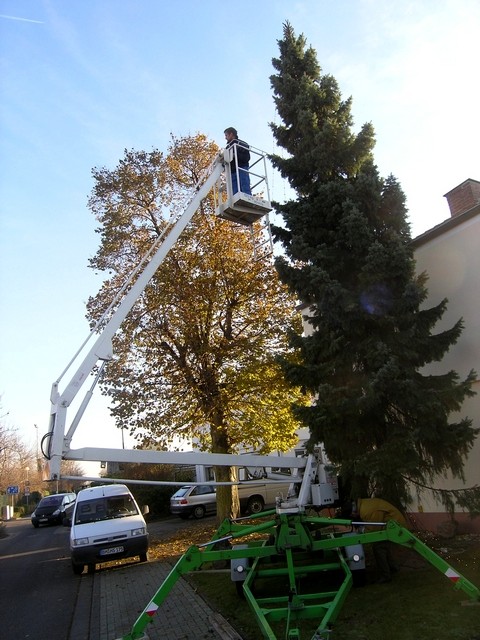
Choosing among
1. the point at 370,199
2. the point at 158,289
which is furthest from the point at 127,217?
the point at 370,199

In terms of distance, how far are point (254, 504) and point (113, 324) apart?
15.6 meters

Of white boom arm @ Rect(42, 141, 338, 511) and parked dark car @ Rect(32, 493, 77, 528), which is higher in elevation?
white boom arm @ Rect(42, 141, 338, 511)

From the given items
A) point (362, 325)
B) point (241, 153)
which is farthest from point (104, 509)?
point (241, 153)

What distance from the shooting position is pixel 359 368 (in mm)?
8422

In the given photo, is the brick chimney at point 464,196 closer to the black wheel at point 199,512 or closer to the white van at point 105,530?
the white van at point 105,530

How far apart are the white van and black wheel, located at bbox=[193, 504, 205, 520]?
414 inches

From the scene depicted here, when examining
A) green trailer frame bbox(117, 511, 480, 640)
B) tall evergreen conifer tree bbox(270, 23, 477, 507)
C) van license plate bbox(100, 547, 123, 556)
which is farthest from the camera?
van license plate bbox(100, 547, 123, 556)

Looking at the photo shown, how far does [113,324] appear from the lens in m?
7.47

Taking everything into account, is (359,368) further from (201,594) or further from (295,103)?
(295,103)

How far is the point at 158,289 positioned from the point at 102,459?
7743mm

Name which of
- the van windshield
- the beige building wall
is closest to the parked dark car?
the van windshield

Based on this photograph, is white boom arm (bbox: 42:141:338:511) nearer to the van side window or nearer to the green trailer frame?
the green trailer frame

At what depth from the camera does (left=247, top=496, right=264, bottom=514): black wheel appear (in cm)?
2075

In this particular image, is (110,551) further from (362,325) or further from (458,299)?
(458,299)
